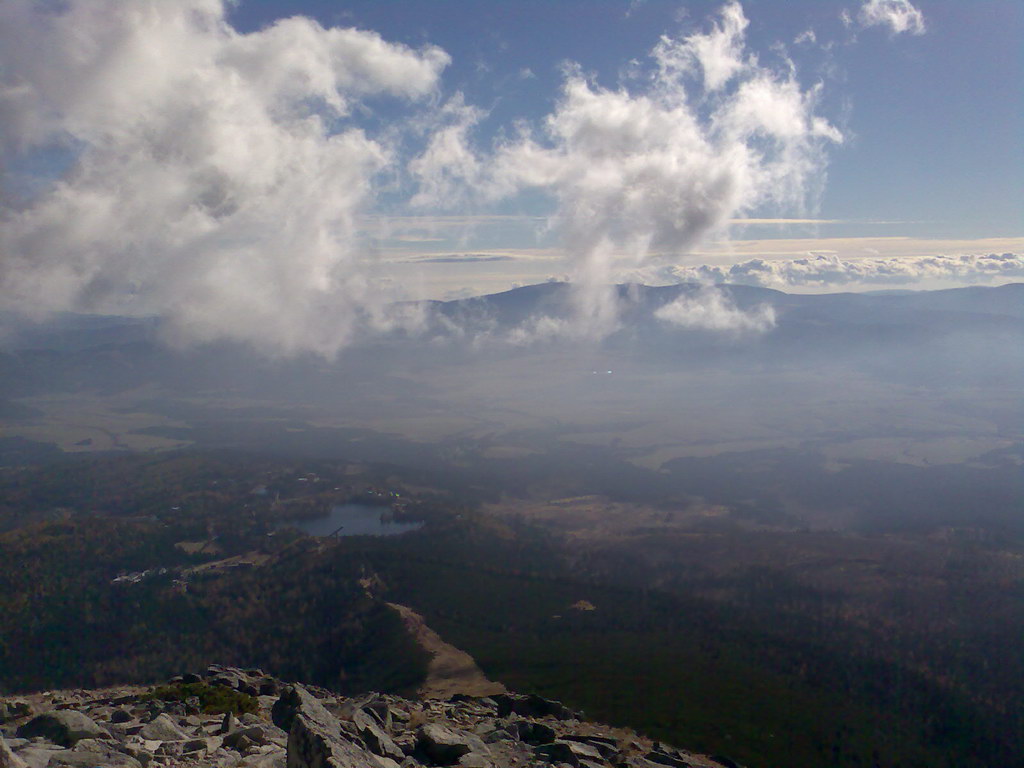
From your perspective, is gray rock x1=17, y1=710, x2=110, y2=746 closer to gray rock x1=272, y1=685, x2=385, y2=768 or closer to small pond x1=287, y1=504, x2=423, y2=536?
gray rock x1=272, y1=685, x2=385, y2=768

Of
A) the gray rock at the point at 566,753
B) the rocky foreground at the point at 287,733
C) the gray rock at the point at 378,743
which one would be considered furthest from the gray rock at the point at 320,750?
the gray rock at the point at 566,753

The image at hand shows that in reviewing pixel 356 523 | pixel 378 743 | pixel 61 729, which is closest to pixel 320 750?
pixel 378 743

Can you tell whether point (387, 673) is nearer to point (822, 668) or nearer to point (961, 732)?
point (822, 668)

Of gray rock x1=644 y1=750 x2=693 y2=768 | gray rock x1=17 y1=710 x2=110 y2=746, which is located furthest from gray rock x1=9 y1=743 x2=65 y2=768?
gray rock x1=644 y1=750 x2=693 y2=768

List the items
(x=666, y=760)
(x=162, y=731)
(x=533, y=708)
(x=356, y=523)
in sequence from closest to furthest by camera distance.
Result: 1. (x=162, y=731)
2. (x=666, y=760)
3. (x=533, y=708)
4. (x=356, y=523)

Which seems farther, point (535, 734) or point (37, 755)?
point (535, 734)

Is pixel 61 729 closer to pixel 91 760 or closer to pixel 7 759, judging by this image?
pixel 91 760

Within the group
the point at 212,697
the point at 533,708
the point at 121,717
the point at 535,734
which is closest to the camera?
the point at 121,717
